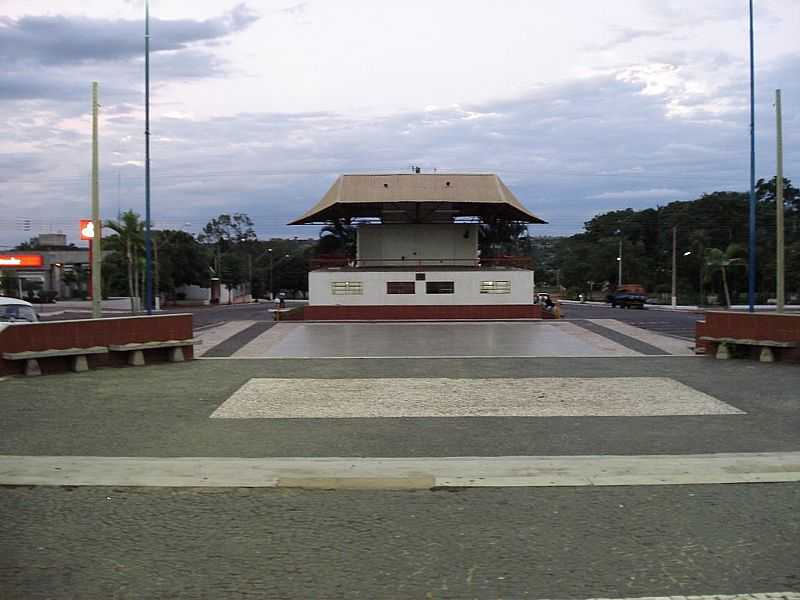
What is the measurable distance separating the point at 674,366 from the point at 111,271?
6351 cm

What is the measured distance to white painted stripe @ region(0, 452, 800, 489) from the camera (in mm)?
7809

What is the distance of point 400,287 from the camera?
138ft

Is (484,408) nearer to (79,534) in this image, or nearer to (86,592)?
(79,534)

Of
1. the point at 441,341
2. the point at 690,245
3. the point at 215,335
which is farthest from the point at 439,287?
the point at 690,245

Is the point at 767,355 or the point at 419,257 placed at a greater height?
the point at 419,257

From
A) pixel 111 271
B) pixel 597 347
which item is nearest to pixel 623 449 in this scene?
pixel 597 347

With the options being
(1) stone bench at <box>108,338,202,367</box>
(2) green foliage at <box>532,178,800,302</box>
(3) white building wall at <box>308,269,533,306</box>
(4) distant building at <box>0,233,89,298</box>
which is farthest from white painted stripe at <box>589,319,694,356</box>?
(4) distant building at <box>0,233,89,298</box>

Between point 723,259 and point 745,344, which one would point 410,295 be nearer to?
point 745,344

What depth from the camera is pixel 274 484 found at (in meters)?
7.75

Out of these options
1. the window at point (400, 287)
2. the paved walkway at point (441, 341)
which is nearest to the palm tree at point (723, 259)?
the window at point (400, 287)

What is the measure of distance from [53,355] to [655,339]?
1863 centimetres

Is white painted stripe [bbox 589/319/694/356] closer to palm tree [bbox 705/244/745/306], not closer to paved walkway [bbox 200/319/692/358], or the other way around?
paved walkway [bbox 200/319/692/358]

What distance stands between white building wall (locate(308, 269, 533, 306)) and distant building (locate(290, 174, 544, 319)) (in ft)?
0.17

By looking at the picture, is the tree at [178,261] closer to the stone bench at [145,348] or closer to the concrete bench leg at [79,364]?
the stone bench at [145,348]
